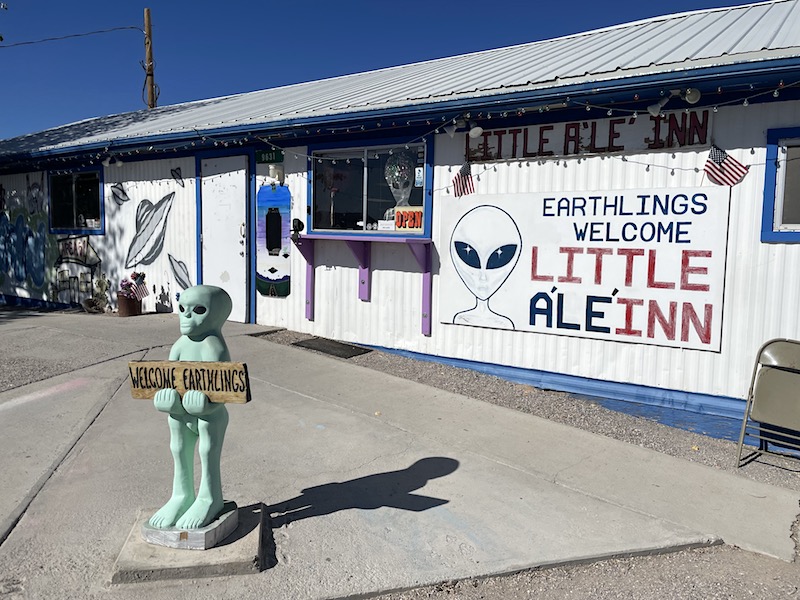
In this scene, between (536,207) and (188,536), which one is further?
(536,207)

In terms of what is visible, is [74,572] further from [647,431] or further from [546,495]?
[647,431]

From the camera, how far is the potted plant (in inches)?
405

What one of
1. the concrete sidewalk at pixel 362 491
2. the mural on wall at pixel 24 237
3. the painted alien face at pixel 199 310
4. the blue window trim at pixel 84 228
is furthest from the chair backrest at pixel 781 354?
the mural on wall at pixel 24 237

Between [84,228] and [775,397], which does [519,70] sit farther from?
[84,228]

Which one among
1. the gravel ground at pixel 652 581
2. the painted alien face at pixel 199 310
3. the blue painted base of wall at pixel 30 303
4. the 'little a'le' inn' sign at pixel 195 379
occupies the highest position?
the painted alien face at pixel 199 310

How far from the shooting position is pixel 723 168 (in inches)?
222

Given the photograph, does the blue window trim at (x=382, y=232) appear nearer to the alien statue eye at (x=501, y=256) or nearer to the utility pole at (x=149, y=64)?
the alien statue eye at (x=501, y=256)

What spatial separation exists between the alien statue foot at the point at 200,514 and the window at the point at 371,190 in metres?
4.62

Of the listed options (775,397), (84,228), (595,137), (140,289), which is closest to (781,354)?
(775,397)

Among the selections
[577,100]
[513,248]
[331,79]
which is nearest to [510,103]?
[577,100]

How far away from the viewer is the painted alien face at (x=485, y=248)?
6797mm

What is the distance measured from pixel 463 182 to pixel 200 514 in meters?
4.79

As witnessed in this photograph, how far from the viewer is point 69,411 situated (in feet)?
18.0

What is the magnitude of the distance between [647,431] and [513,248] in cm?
225
